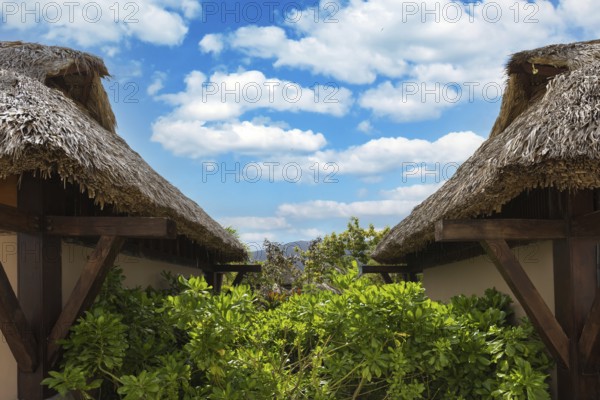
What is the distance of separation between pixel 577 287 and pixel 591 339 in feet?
1.28

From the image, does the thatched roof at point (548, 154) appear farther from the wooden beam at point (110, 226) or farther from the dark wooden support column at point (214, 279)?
the dark wooden support column at point (214, 279)

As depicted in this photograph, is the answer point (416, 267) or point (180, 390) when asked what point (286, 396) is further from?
point (416, 267)

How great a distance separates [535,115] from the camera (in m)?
5.05

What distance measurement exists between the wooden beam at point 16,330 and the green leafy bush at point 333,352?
24cm

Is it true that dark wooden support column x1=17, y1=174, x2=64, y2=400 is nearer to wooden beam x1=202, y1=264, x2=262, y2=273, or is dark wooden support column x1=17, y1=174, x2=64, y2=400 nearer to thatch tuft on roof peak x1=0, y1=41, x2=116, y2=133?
thatch tuft on roof peak x1=0, y1=41, x2=116, y2=133

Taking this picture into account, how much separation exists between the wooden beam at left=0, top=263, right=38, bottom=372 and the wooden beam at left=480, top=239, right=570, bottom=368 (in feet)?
11.0

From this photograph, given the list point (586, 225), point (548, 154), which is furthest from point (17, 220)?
point (586, 225)

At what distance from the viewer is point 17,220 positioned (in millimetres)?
4750

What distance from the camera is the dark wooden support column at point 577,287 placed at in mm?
4777

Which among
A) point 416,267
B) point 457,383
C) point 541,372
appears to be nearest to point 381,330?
point 457,383

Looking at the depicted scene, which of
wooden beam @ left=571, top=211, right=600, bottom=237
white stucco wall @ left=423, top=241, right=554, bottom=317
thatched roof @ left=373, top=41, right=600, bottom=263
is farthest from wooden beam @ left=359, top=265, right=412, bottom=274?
wooden beam @ left=571, top=211, right=600, bottom=237

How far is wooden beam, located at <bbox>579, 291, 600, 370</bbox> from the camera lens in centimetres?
460

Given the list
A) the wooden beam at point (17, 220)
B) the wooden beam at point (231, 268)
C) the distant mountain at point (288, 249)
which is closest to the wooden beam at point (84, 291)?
the wooden beam at point (17, 220)

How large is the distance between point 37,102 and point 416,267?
6857mm
